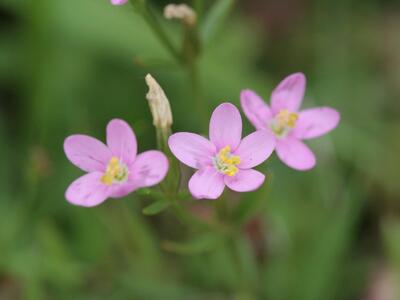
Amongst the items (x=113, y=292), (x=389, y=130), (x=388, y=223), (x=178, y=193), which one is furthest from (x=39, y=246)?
(x=389, y=130)

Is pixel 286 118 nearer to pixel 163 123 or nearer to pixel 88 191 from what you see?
pixel 163 123

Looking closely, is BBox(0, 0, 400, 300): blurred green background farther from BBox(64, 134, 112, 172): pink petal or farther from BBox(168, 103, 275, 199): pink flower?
BBox(64, 134, 112, 172): pink petal

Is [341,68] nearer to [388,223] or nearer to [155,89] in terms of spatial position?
[388,223]

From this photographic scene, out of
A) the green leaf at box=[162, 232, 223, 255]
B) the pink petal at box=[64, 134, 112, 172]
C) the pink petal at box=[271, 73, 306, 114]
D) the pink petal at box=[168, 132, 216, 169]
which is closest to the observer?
the pink petal at box=[168, 132, 216, 169]

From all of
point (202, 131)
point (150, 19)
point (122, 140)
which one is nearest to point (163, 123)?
point (122, 140)

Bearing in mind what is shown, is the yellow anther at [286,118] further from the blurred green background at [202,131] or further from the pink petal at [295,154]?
Answer: the blurred green background at [202,131]

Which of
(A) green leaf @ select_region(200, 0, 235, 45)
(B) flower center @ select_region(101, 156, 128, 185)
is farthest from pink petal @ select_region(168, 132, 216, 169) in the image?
(A) green leaf @ select_region(200, 0, 235, 45)
